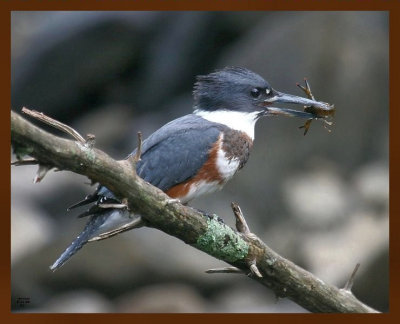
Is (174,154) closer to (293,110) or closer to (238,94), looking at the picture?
(238,94)

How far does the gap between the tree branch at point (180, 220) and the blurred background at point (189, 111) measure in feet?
7.91

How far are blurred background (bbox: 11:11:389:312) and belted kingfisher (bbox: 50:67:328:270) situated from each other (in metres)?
1.97

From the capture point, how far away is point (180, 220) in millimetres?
2520

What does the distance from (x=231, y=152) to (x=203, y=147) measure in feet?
0.45

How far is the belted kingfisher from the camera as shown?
10.9 ft

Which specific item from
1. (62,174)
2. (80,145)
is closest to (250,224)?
(62,174)

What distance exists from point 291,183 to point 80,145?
4.16 meters

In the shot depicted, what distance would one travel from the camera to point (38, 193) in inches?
253

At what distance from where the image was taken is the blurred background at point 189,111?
5.54m

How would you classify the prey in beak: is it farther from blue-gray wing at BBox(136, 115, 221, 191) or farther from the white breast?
blue-gray wing at BBox(136, 115, 221, 191)

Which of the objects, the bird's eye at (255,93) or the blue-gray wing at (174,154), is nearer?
the blue-gray wing at (174,154)

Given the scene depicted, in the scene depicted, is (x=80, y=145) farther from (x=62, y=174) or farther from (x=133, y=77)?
(x=133, y=77)

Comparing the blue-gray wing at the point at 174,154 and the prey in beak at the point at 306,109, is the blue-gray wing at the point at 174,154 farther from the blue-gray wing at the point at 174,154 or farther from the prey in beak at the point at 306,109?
the prey in beak at the point at 306,109

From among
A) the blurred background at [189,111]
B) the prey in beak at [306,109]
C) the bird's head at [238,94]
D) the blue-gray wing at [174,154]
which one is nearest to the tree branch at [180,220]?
the blue-gray wing at [174,154]
